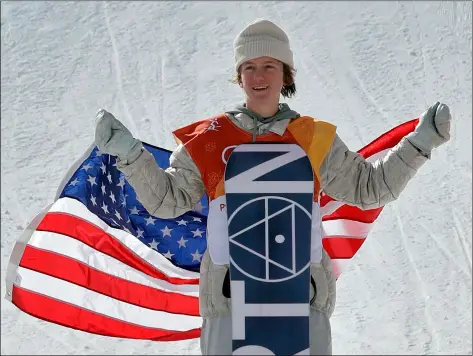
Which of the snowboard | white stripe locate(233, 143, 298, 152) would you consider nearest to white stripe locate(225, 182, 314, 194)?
the snowboard

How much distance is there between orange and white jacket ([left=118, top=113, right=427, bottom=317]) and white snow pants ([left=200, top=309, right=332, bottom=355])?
0.12ft

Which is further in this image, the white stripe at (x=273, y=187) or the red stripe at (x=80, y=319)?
the red stripe at (x=80, y=319)

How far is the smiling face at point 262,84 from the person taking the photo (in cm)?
438

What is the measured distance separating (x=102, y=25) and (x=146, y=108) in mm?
2292

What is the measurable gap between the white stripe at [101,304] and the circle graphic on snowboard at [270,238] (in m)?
1.35

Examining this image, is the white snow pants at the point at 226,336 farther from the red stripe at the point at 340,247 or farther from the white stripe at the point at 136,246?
the red stripe at the point at 340,247

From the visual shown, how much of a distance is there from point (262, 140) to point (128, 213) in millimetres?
1211

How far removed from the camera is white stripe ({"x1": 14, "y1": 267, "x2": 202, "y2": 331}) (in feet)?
17.4

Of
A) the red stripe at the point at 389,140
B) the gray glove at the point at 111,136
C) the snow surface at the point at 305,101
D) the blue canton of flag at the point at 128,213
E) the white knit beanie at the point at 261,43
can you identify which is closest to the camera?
the gray glove at the point at 111,136

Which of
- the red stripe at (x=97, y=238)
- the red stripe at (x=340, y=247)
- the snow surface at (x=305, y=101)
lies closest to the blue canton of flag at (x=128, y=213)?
the red stripe at (x=97, y=238)

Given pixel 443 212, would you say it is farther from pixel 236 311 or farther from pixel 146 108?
pixel 236 311

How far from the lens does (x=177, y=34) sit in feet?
41.3

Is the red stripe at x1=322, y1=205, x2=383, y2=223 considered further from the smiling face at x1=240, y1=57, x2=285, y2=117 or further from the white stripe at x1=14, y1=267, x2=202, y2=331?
the smiling face at x1=240, y1=57, x2=285, y2=117

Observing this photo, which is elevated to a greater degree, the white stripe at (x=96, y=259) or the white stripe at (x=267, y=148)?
the white stripe at (x=267, y=148)
